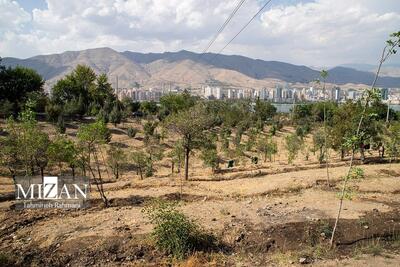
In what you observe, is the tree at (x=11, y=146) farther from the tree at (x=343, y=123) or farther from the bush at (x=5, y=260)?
the tree at (x=343, y=123)

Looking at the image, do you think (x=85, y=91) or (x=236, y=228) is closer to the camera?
(x=236, y=228)

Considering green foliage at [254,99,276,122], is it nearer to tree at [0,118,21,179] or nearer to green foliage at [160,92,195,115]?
green foliage at [160,92,195,115]

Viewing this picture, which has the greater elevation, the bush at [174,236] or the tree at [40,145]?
the tree at [40,145]

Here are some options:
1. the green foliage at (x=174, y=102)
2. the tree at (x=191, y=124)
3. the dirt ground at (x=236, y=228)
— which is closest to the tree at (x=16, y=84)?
the green foliage at (x=174, y=102)

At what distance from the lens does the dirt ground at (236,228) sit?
326 inches

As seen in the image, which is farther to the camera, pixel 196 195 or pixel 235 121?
pixel 235 121

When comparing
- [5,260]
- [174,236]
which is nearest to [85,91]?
[5,260]

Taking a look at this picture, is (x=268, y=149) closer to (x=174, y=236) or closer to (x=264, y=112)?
(x=174, y=236)

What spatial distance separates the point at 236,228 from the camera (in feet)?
32.0

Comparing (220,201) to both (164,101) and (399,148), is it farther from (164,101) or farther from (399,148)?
(164,101)

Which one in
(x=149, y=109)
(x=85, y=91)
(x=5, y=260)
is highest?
(x=85, y=91)

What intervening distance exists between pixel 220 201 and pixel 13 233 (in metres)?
7.22

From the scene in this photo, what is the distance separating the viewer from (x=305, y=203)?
40.0 ft

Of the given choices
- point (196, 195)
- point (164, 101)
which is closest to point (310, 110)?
point (164, 101)
